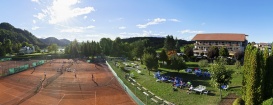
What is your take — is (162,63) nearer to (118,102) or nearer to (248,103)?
(118,102)

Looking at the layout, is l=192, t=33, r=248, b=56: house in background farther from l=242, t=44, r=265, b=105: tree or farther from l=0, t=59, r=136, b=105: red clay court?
l=242, t=44, r=265, b=105: tree

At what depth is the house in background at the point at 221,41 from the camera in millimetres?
72938

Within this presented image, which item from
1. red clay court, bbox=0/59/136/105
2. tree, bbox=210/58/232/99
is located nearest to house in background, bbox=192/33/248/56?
red clay court, bbox=0/59/136/105

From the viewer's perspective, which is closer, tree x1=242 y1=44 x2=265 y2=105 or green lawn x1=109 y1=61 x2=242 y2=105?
tree x1=242 y1=44 x2=265 y2=105

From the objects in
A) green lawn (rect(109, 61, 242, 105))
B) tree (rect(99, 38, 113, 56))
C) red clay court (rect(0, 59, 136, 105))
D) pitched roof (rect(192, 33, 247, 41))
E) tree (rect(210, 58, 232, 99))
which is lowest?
red clay court (rect(0, 59, 136, 105))

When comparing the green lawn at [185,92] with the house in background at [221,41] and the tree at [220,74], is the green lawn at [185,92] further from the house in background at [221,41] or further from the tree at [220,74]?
the house in background at [221,41]

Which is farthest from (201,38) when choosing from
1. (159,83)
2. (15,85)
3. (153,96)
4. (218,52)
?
(15,85)

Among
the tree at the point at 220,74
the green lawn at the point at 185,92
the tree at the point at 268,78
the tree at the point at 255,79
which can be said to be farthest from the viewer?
the tree at the point at 220,74

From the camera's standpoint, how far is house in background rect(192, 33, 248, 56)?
72938 millimetres

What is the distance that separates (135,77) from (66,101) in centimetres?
1851

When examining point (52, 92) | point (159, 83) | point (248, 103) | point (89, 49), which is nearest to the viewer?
point (248, 103)

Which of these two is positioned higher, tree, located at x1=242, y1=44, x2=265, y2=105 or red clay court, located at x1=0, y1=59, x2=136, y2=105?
tree, located at x1=242, y1=44, x2=265, y2=105

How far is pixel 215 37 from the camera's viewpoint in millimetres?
78625

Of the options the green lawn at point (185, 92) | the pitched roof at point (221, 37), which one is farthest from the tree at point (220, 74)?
the pitched roof at point (221, 37)
